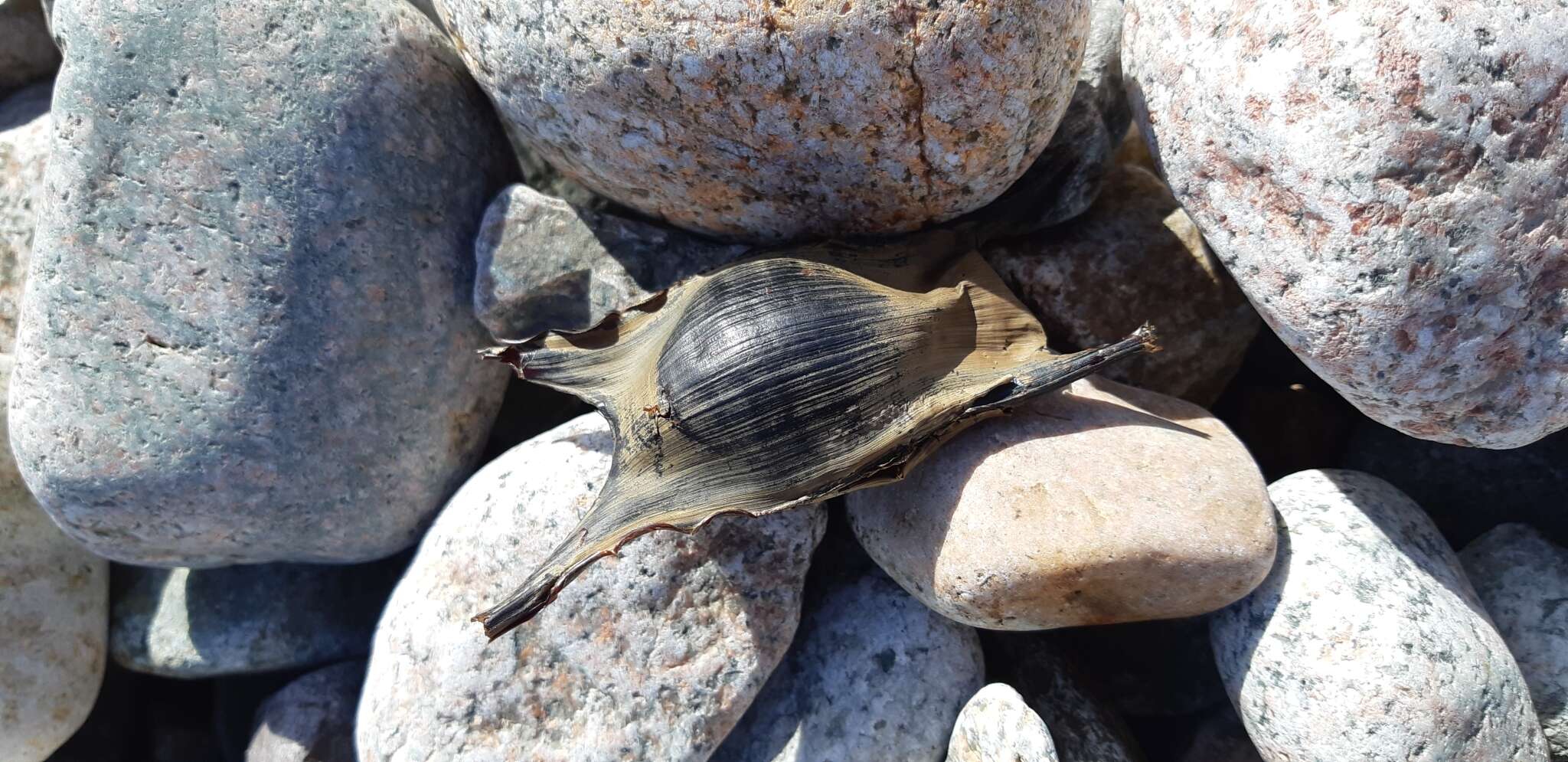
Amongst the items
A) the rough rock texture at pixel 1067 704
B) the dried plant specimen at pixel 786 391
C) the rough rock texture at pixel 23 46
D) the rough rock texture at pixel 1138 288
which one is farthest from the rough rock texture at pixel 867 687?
the rough rock texture at pixel 23 46

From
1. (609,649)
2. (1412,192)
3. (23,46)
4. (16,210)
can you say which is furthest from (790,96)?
(23,46)

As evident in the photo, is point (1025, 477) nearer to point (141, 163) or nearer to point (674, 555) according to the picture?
point (674, 555)

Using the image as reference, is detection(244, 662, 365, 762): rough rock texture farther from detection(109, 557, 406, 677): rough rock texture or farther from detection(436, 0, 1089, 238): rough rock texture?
detection(436, 0, 1089, 238): rough rock texture

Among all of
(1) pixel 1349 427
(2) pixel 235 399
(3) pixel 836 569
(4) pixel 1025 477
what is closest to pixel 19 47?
(2) pixel 235 399

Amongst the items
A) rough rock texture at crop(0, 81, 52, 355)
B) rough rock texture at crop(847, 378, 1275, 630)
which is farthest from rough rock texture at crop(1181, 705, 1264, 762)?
rough rock texture at crop(0, 81, 52, 355)

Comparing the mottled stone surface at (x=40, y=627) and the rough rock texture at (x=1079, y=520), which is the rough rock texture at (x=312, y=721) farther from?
the rough rock texture at (x=1079, y=520)

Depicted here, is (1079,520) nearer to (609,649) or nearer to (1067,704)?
(1067,704)
